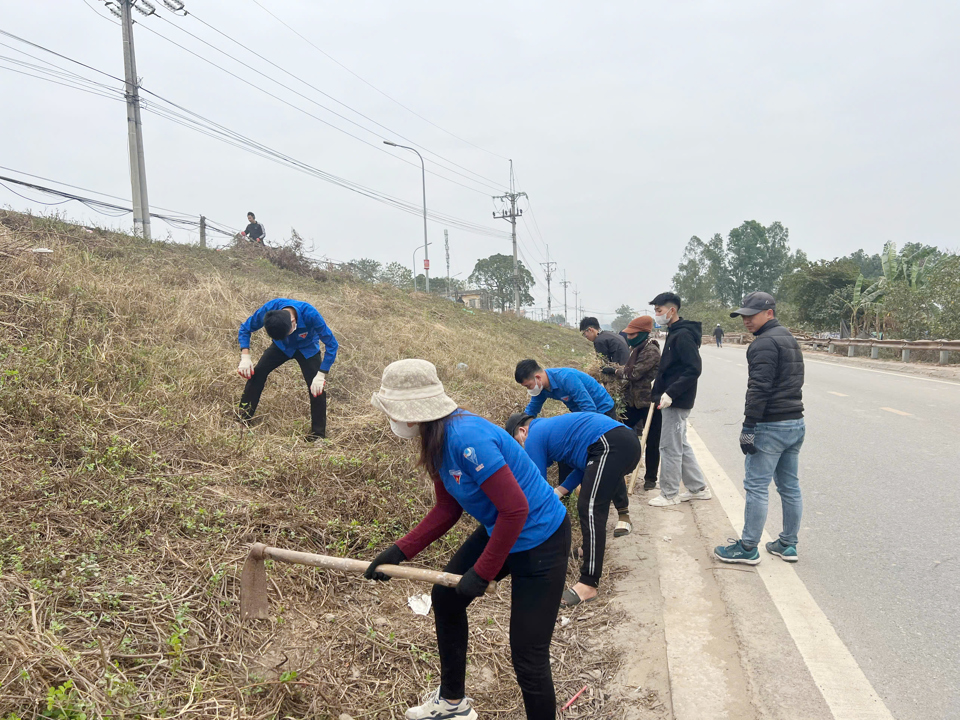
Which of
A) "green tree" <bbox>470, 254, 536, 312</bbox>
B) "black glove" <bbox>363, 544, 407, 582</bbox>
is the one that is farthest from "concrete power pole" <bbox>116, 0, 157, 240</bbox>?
"green tree" <bbox>470, 254, 536, 312</bbox>

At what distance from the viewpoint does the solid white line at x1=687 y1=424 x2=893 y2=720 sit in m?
2.51

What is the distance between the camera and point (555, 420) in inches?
130

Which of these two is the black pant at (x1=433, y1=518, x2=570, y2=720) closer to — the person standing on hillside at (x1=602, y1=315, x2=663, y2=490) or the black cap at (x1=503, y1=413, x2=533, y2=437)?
the black cap at (x1=503, y1=413, x2=533, y2=437)

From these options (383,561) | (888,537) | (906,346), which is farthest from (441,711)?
(906,346)

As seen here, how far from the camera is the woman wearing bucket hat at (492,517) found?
83.0 inches

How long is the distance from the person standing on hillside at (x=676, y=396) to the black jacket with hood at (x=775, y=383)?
4.17 ft

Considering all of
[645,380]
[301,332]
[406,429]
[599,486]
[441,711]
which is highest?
[301,332]

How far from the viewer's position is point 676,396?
17.0ft

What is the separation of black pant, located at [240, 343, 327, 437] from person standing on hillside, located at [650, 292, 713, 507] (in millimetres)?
3095

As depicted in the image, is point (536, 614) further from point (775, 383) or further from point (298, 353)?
point (298, 353)

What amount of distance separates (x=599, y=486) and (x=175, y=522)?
8.33ft

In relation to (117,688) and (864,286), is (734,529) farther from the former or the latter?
(864,286)

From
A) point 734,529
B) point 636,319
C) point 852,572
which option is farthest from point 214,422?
point 852,572

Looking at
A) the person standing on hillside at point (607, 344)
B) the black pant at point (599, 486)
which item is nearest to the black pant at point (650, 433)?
the person standing on hillside at point (607, 344)
